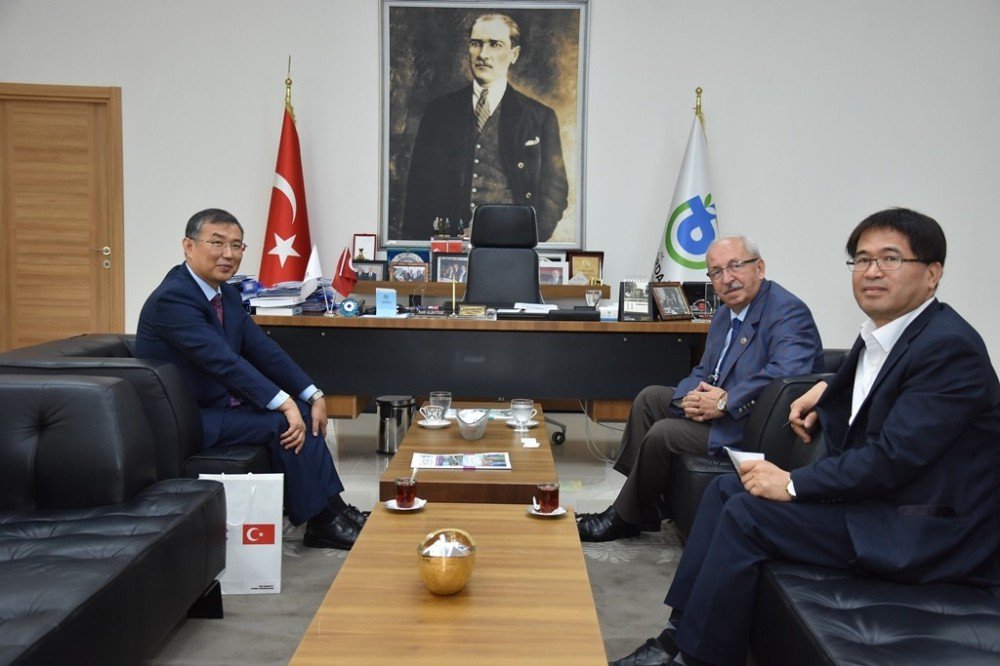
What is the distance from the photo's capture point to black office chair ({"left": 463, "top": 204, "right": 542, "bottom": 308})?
15.5ft

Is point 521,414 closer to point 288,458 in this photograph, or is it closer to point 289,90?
point 288,458

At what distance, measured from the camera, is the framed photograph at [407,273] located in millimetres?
5582

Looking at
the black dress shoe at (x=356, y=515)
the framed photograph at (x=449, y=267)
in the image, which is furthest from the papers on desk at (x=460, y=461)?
the framed photograph at (x=449, y=267)

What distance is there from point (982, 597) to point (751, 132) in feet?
14.7

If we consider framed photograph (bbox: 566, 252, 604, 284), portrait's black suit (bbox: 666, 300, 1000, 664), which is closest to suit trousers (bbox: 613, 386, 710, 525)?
portrait's black suit (bbox: 666, 300, 1000, 664)

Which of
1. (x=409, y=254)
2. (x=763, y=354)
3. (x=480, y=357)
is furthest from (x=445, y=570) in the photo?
(x=409, y=254)

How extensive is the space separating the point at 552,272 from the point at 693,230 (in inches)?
37.1

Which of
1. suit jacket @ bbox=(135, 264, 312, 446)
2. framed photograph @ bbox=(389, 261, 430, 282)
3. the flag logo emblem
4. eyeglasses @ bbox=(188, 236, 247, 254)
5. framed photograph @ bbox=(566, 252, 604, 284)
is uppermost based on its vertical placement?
the flag logo emblem

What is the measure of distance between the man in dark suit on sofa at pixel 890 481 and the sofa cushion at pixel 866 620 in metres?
0.04

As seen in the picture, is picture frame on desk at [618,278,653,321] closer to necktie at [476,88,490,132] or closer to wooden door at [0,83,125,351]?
necktie at [476,88,490,132]

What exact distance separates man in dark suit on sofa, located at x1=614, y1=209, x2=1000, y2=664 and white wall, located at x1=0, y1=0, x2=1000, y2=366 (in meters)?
3.94

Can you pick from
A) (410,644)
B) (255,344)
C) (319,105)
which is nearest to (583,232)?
(319,105)

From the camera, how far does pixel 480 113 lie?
575 centimetres

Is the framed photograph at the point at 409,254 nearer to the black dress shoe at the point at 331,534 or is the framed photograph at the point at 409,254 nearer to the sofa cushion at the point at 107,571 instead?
the black dress shoe at the point at 331,534
